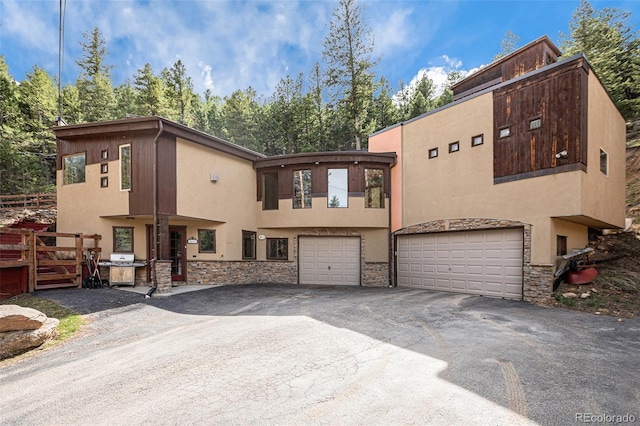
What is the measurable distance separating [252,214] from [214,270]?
9.66ft

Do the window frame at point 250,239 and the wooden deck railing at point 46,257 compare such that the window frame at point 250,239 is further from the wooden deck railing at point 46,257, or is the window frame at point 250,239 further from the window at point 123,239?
the wooden deck railing at point 46,257

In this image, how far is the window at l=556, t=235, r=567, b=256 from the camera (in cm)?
919

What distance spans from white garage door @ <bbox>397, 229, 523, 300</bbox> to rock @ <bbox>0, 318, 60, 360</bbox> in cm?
1085

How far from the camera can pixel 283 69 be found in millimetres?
25938

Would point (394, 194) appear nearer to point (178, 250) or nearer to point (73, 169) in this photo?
point (178, 250)

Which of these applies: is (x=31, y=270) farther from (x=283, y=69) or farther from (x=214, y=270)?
(x=283, y=69)

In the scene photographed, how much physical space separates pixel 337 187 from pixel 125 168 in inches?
305

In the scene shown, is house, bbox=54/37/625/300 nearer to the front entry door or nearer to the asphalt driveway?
the front entry door

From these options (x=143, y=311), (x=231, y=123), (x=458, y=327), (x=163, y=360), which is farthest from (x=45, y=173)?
(x=458, y=327)

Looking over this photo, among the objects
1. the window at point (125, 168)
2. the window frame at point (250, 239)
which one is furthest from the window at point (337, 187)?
the window at point (125, 168)

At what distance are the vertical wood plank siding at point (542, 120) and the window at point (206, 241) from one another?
34.1 ft

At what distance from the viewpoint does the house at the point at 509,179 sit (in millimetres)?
8438

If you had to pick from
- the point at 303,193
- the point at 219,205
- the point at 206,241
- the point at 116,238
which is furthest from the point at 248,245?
the point at 116,238

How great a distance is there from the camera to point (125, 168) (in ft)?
33.8
